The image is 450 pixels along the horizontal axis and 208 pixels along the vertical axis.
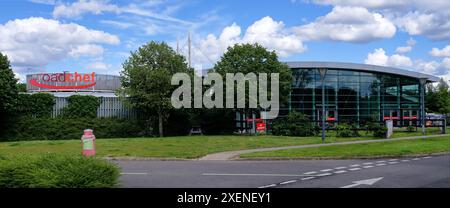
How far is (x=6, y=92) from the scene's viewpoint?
118 feet

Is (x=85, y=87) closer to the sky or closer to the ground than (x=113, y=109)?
closer to the sky

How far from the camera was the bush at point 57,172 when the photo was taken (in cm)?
825

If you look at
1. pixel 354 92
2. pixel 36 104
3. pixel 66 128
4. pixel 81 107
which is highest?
pixel 354 92

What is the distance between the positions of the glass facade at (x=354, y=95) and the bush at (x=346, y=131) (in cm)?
1786

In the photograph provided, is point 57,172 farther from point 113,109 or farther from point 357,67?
point 357,67

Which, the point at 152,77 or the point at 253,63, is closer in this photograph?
the point at 152,77

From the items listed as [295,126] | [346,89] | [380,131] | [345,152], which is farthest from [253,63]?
[345,152]

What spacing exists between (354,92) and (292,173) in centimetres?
4168

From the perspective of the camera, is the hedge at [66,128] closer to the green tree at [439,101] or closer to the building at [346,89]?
the building at [346,89]

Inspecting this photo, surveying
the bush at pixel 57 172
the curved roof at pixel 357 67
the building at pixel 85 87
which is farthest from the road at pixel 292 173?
the curved roof at pixel 357 67

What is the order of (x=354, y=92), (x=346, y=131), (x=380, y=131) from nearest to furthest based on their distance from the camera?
(x=380, y=131) → (x=346, y=131) → (x=354, y=92)
